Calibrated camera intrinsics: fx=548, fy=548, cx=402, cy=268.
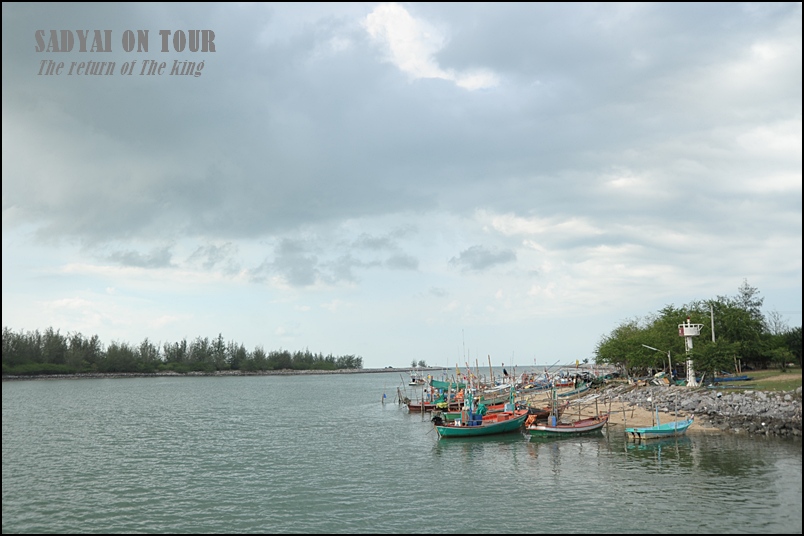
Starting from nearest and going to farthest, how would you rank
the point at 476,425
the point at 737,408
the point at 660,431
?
the point at 660,431, the point at 737,408, the point at 476,425

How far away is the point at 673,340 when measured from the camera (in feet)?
251

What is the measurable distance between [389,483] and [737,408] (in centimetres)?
3152

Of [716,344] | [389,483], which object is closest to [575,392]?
[716,344]

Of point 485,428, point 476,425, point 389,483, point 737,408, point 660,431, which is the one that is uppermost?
point 737,408

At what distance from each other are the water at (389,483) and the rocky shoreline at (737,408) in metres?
2.16

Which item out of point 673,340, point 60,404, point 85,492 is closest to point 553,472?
point 85,492

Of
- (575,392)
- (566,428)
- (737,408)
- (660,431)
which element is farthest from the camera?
(575,392)

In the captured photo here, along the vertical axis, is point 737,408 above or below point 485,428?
above

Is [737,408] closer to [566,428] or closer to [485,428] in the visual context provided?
[566,428]

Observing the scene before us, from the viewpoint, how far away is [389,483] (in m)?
32.2

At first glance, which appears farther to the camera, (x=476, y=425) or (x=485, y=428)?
(x=476, y=425)

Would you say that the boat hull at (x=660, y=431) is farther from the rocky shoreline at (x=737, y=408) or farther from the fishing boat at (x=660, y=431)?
the rocky shoreline at (x=737, y=408)

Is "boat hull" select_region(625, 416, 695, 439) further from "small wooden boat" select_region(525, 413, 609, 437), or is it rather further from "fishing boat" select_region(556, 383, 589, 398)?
"fishing boat" select_region(556, 383, 589, 398)

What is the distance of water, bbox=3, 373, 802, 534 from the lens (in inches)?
977
